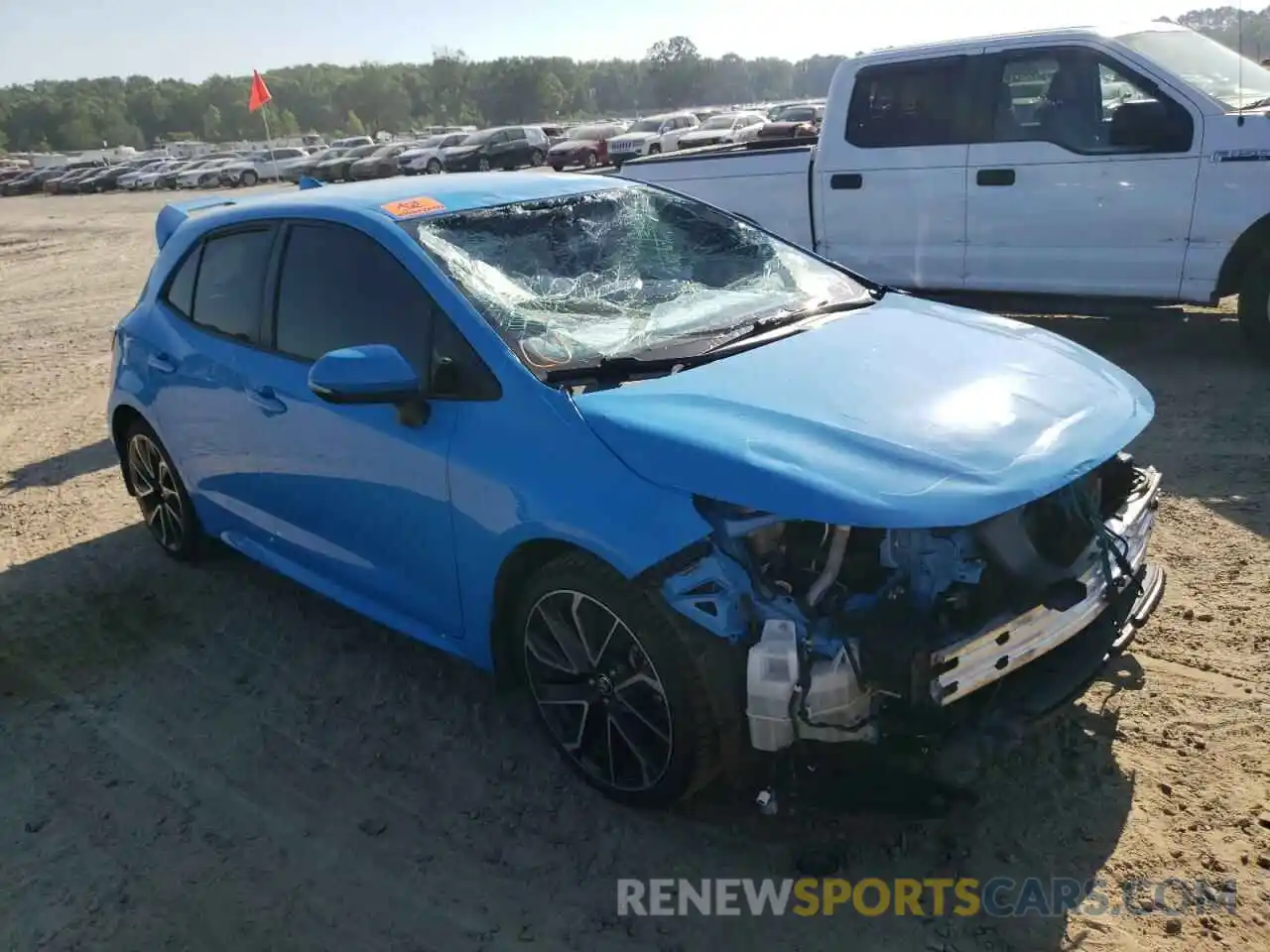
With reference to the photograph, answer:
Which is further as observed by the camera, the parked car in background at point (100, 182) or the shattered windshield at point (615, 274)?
the parked car in background at point (100, 182)

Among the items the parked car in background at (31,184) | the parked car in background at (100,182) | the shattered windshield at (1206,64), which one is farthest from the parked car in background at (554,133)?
the shattered windshield at (1206,64)

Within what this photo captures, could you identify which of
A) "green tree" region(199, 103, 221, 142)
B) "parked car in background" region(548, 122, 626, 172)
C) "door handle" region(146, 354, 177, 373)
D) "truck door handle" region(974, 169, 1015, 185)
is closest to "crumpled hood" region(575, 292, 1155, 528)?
"door handle" region(146, 354, 177, 373)

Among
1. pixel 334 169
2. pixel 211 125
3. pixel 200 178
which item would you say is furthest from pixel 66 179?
pixel 211 125

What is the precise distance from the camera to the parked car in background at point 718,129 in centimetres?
3045

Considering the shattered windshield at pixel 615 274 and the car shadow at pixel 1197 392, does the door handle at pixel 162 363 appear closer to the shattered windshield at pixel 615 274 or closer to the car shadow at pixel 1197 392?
the shattered windshield at pixel 615 274

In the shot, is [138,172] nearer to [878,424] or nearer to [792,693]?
[878,424]

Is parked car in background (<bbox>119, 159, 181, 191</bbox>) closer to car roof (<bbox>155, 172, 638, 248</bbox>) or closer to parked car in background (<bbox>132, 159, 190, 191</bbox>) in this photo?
parked car in background (<bbox>132, 159, 190, 191</bbox>)

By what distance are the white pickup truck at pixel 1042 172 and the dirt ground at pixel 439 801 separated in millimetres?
2195

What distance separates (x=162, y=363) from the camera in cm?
473

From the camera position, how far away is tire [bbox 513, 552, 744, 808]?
276cm

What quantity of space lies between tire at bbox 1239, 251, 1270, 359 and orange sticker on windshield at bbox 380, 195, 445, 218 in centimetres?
531

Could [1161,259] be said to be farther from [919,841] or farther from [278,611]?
[278,611]

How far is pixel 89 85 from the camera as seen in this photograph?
144 metres

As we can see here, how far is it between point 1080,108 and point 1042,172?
45cm
